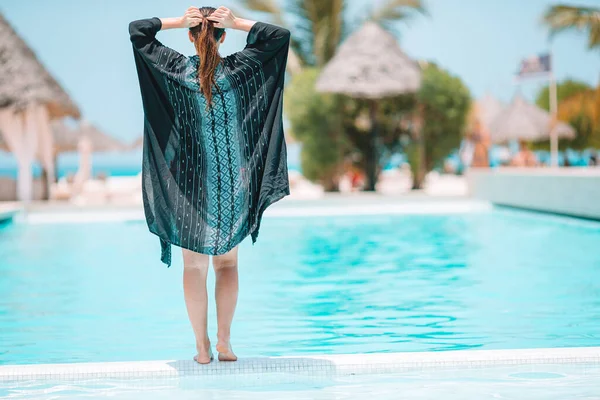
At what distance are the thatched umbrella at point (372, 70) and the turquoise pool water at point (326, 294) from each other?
23.2ft

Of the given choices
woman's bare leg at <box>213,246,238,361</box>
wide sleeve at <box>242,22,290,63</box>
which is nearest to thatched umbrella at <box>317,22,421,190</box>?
wide sleeve at <box>242,22,290,63</box>

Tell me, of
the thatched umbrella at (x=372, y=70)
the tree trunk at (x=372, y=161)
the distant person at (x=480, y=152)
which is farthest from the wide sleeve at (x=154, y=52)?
the tree trunk at (x=372, y=161)

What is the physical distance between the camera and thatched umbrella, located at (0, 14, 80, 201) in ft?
53.7

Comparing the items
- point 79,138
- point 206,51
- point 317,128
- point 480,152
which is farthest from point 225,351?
point 79,138

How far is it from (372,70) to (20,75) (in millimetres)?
6334

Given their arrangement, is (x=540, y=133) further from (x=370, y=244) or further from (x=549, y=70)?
(x=370, y=244)

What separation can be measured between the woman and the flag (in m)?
24.2

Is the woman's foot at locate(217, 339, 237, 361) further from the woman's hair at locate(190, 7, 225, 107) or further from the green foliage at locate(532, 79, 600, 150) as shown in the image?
the green foliage at locate(532, 79, 600, 150)

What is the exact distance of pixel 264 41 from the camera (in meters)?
3.32

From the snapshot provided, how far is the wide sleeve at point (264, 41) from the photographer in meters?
3.30

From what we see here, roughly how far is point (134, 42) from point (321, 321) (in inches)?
84.7

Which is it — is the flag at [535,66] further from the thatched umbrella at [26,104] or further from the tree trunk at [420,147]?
the thatched umbrella at [26,104]

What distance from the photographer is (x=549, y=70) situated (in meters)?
26.4

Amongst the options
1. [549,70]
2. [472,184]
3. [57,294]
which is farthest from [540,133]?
[57,294]
